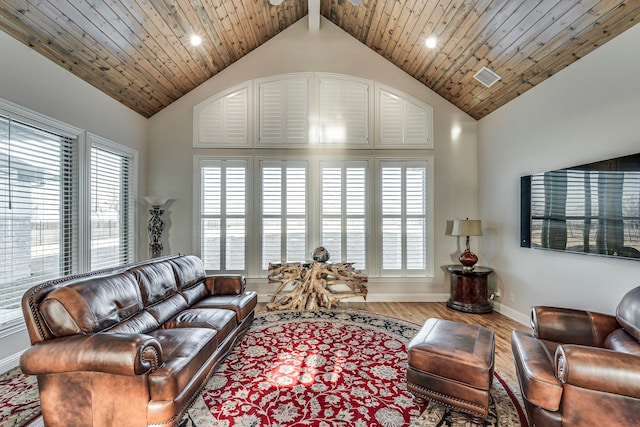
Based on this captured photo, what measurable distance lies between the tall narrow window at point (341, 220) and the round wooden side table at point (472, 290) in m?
1.46

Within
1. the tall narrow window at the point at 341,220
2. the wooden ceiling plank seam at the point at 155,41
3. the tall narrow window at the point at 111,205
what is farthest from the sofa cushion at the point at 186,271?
the wooden ceiling plank seam at the point at 155,41

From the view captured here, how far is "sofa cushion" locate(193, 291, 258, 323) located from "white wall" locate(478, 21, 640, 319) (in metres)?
3.53

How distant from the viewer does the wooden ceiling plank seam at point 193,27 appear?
338 cm

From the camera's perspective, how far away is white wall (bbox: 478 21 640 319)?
2650 mm

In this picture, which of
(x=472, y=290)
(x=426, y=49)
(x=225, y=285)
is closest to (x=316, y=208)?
(x=225, y=285)

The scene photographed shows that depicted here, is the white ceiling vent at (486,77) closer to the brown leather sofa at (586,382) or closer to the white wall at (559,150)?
the white wall at (559,150)

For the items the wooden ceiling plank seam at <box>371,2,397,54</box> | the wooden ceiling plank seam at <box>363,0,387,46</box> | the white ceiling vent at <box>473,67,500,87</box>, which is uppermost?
the wooden ceiling plank seam at <box>363,0,387,46</box>

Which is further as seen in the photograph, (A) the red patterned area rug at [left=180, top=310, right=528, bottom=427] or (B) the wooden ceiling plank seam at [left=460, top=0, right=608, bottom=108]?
(B) the wooden ceiling plank seam at [left=460, top=0, right=608, bottom=108]

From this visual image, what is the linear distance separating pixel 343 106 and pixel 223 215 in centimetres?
273

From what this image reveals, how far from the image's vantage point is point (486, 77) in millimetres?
3980

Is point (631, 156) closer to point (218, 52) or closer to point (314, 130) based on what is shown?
point (314, 130)

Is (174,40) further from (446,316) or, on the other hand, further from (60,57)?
(446,316)

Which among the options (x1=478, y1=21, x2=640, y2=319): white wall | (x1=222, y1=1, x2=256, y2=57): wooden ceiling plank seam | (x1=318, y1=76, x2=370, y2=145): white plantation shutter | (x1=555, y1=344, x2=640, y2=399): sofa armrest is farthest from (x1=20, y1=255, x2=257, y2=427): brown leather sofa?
(x1=318, y1=76, x2=370, y2=145): white plantation shutter

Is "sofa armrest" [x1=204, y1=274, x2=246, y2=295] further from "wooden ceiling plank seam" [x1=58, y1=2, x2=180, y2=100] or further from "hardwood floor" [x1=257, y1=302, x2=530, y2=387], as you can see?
"wooden ceiling plank seam" [x1=58, y1=2, x2=180, y2=100]
